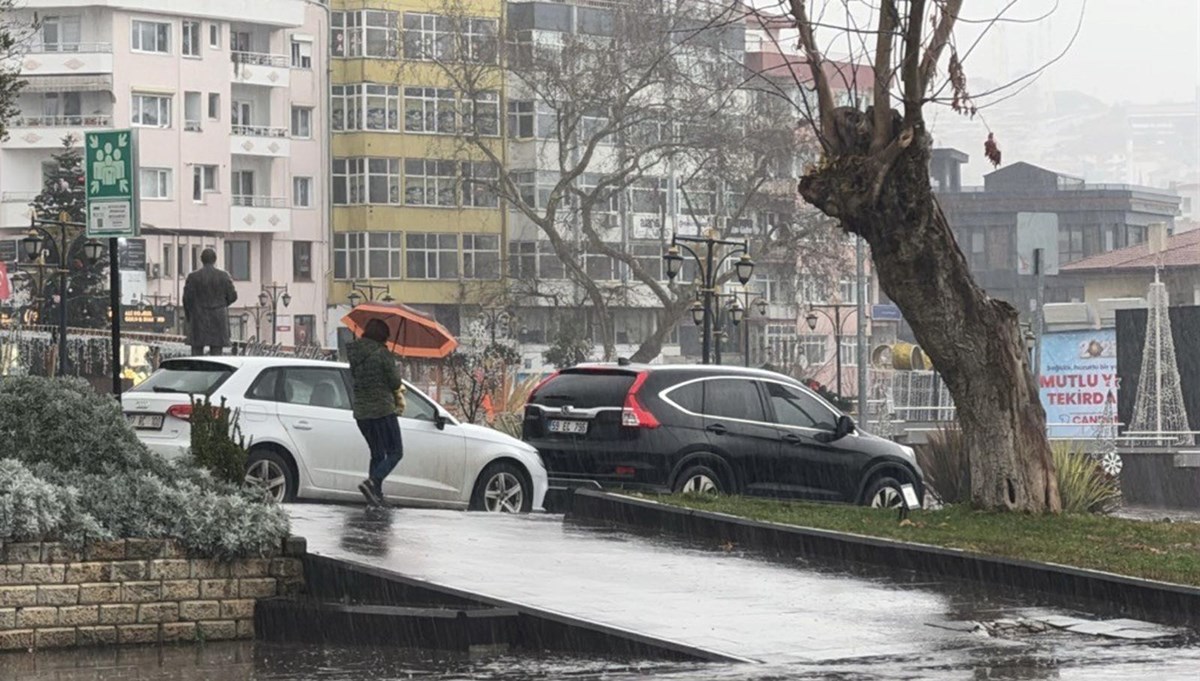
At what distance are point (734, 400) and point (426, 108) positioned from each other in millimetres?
80020

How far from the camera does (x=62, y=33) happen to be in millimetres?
92875

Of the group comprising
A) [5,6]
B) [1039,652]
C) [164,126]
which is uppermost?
[164,126]

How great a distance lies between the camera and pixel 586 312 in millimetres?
92250

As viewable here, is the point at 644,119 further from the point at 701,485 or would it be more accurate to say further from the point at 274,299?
the point at 701,485

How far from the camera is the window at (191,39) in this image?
9519cm

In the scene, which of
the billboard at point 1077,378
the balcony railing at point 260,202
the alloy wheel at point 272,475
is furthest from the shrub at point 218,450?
the balcony railing at point 260,202

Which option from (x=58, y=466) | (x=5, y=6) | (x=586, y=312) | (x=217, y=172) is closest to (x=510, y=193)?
(x=586, y=312)

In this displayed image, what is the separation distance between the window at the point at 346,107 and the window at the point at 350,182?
59.0 inches

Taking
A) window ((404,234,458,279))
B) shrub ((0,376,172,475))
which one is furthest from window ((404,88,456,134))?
shrub ((0,376,172,475))

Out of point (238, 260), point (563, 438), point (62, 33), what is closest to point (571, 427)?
point (563, 438)

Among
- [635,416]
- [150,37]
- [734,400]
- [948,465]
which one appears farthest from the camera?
[150,37]

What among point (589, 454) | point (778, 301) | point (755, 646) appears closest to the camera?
point (755, 646)

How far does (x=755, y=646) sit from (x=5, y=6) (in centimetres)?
1704

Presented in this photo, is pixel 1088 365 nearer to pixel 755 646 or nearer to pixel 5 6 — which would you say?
pixel 5 6
